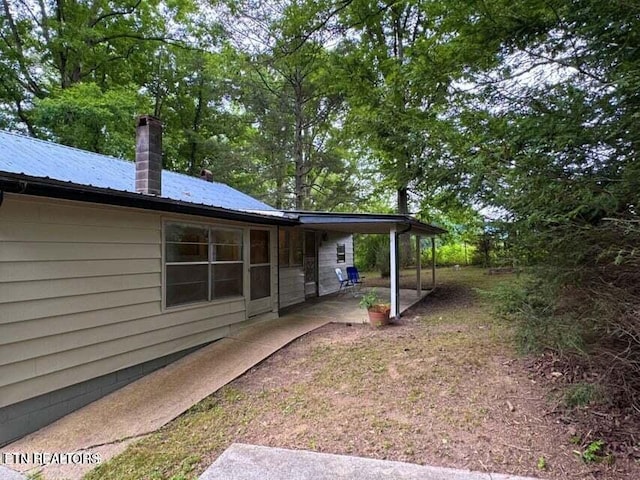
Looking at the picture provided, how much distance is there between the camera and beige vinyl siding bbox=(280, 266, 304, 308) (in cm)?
857

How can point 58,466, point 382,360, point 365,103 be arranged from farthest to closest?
point 365,103 → point 382,360 → point 58,466

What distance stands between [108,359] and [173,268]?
1399 mm

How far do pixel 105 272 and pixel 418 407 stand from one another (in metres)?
3.67

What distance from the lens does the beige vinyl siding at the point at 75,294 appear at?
11.0 ft

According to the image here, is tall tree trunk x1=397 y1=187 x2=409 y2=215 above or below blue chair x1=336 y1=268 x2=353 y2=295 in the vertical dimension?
above

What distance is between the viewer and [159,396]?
12.9 feet

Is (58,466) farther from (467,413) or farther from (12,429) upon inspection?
(467,413)

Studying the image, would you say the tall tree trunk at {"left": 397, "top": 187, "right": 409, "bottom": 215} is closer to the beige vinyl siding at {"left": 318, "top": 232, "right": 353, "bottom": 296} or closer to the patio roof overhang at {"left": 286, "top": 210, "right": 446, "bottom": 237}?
the beige vinyl siding at {"left": 318, "top": 232, "right": 353, "bottom": 296}

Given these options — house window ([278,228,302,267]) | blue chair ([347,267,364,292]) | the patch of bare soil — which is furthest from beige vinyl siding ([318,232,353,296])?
the patch of bare soil

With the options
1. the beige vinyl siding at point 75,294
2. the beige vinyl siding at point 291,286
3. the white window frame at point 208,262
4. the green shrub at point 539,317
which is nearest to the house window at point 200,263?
the white window frame at point 208,262

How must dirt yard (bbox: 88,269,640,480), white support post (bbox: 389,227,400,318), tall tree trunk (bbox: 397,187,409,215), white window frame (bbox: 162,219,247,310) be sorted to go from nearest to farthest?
dirt yard (bbox: 88,269,640,480), white window frame (bbox: 162,219,247,310), white support post (bbox: 389,227,400,318), tall tree trunk (bbox: 397,187,409,215)

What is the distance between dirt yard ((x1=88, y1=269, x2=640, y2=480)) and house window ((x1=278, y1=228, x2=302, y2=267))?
3.58 metres

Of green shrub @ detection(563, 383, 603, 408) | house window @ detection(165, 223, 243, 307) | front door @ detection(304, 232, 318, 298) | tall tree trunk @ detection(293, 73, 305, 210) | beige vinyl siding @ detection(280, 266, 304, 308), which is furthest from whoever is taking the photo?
tall tree trunk @ detection(293, 73, 305, 210)

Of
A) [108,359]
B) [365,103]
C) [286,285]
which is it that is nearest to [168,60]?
[365,103]
